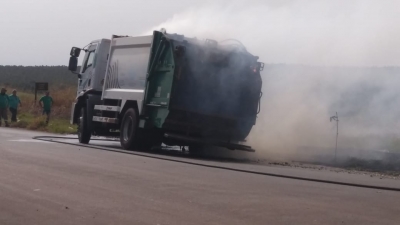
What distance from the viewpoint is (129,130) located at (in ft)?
60.5

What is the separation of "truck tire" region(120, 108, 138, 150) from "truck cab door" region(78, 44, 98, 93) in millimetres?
2815

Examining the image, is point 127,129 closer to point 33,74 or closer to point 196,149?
point 196,149

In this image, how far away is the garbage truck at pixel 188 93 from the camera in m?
17.2

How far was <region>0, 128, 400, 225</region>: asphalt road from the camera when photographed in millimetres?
8039

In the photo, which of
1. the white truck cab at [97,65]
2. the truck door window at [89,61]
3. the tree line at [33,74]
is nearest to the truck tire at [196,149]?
the white truck cab at [97,65]

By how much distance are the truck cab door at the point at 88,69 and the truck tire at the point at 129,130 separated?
2815 mm

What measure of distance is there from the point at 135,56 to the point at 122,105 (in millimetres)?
1356

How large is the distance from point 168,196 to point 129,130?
9081 millimetres

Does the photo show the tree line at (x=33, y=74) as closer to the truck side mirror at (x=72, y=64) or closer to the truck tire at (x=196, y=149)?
the truck side mirror at (x=72, y=64)

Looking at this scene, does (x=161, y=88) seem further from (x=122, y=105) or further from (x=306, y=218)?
(x=306, y=218)

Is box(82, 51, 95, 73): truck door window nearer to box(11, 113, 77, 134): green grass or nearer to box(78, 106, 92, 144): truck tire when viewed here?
box(78, 106, 92, 144): truck tire

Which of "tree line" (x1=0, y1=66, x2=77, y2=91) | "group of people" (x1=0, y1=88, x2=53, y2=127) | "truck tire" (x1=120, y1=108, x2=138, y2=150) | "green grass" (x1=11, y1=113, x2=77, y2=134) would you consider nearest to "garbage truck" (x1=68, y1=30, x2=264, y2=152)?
"truck tire" (x1=120, y1=108, x2=138, y2=150)

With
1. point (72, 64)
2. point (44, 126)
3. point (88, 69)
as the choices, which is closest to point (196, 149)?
point (88, 69)

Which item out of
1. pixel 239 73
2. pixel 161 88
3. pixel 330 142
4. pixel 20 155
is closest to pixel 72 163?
pixel 20 155
